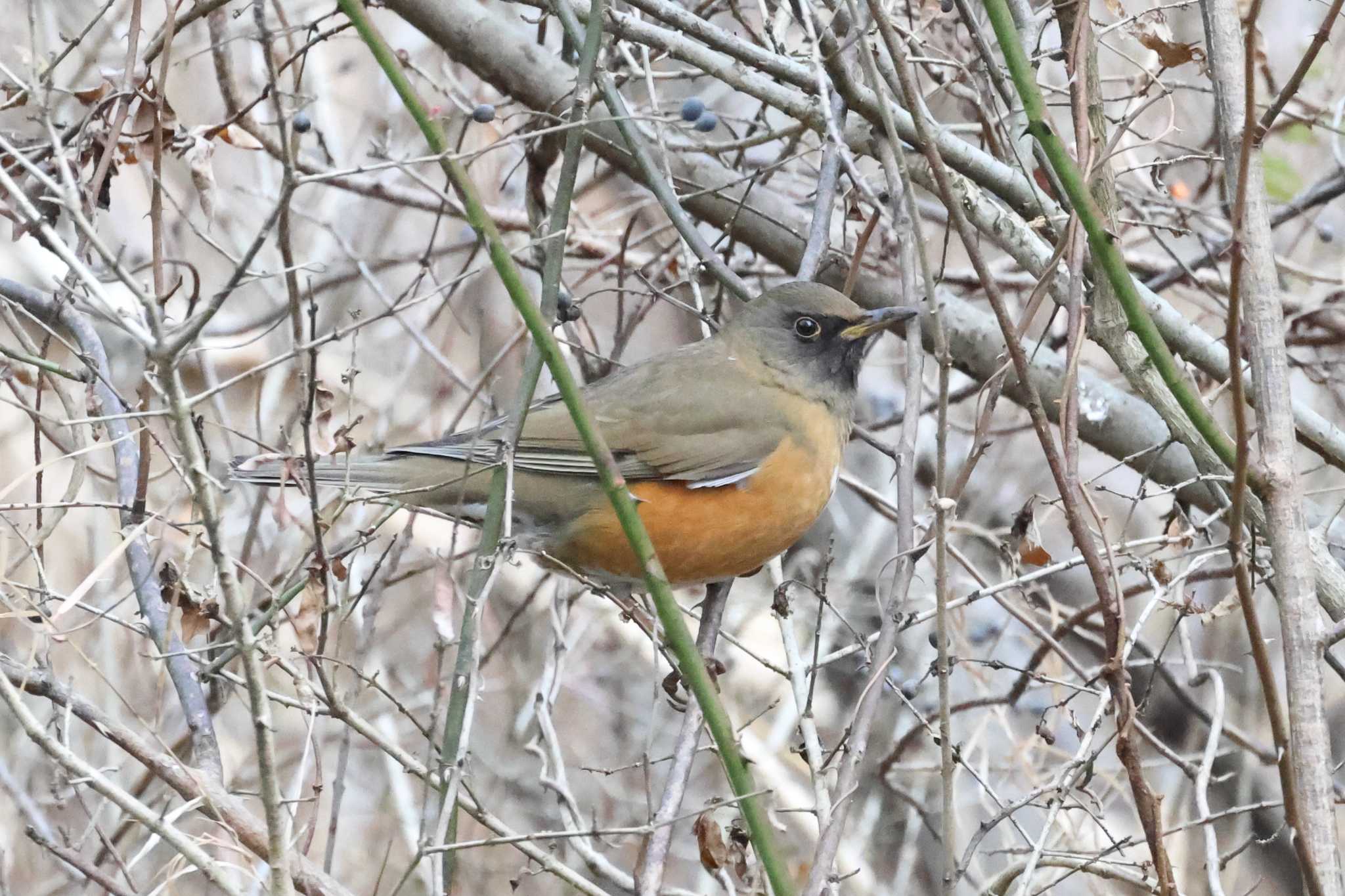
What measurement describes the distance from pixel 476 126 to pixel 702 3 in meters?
2.36

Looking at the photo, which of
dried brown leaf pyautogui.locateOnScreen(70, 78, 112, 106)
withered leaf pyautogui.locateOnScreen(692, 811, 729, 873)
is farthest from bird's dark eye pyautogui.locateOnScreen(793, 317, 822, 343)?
dried brown leaf pyautogui.locateOnScreen(70, 78, 112, 106)

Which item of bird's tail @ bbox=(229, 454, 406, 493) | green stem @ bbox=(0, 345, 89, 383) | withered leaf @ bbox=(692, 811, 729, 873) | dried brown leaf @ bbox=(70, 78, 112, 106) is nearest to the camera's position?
green stem @ bbox=(0, 345, 89, 383)

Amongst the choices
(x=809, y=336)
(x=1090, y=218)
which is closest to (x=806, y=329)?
(x=809, y=336)

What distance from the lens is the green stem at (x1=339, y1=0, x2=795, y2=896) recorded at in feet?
6.75

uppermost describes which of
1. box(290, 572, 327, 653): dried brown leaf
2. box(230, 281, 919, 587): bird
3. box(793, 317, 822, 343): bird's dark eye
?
box(793, 317, 822, 343): bird's dark eye

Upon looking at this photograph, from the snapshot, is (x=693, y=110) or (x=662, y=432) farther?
(x=662, y=432)

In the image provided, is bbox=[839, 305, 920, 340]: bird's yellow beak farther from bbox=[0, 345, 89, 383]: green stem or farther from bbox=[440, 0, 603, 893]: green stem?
bbox=[0, 345, 89, 383]: green stem

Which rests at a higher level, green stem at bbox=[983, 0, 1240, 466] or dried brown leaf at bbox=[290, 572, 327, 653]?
green stem at bbox=[983, 0, 1240, 466]

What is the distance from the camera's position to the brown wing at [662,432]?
14.9 feet

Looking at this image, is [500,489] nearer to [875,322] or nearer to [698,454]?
[698,454]

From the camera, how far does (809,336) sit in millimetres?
4746

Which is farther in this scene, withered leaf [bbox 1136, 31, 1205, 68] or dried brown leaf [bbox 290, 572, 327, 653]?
withered leaf [bbox 1136, 31, 1205, 68]

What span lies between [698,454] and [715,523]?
0.31 metres

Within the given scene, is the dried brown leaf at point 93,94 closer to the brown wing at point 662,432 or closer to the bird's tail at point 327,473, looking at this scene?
the bird's tail at point 327,473
